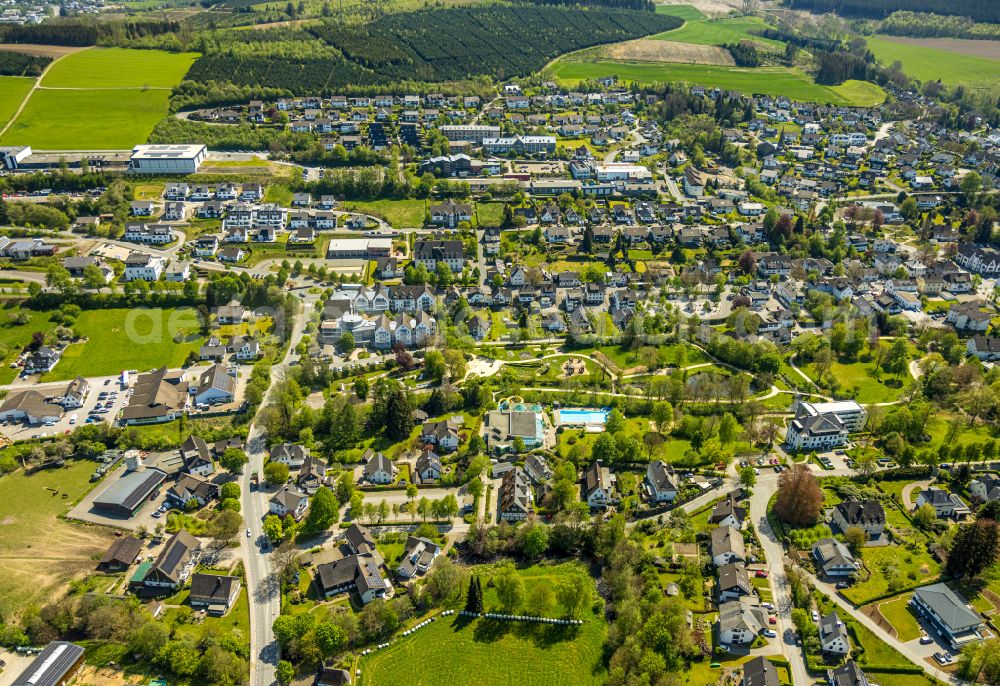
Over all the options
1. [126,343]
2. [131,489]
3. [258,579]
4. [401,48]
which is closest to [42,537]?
[131,489]

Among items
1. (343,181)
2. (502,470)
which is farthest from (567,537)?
(343,181)

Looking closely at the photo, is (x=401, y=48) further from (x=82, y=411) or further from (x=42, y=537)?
(x=42, y=537)

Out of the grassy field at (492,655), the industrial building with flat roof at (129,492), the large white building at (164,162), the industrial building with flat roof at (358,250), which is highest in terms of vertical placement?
the large white building at (164,162)

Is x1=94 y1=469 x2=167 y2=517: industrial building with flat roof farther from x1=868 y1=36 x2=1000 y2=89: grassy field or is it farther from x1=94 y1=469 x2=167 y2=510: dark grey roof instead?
x1=868 y1=36 x2=1000 y2=89: grassy field

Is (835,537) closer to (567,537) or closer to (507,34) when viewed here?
(567,537)

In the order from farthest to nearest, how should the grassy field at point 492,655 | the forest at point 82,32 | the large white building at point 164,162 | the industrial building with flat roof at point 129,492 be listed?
the forest at point 82,32 → the large white building at point 164,162 → the industrial building with flat roof at point 129,492 → the grassy field at point 492,655

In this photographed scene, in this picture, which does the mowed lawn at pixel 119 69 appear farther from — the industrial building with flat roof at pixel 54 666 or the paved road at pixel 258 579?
the industrial building with flat roof at pixel 54 666

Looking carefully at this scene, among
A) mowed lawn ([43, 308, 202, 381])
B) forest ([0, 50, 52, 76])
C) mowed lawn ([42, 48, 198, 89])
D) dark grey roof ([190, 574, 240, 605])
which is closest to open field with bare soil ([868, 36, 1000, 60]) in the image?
mowed lawn ([42, 48, 198, 89])

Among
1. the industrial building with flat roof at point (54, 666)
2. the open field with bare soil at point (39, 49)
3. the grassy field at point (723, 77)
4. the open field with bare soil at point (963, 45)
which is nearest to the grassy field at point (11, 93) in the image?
the open field with bare soil at point (39, 49)
